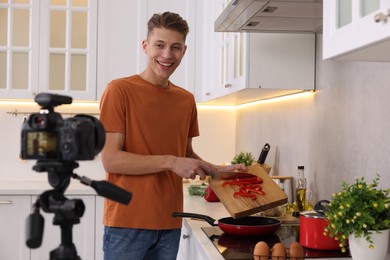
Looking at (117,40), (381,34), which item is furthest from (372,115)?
(117,40)

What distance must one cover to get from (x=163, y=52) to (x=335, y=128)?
759 mm

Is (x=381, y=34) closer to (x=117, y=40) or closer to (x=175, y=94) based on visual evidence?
(x=175, y=94)

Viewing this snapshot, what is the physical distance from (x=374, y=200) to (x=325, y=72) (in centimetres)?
94

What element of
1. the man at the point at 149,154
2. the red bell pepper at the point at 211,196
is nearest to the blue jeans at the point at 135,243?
the man at the point at 149,154

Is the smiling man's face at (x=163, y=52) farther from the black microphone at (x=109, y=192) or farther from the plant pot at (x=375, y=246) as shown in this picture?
the black microphone at (x=109, y=192)

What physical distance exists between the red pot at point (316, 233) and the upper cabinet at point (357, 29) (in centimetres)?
52

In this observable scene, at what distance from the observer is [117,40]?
138 inches

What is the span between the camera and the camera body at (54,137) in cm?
85

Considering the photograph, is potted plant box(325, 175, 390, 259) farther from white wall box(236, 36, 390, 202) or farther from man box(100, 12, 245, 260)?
man box(100, 12, 245, 260)

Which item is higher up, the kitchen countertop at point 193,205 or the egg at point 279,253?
the egg at point 279,253

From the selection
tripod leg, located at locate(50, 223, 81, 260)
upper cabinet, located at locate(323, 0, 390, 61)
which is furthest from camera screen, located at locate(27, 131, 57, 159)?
upper cabinet, located at locate(323, 0, 390, 61)

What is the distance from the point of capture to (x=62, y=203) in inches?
34.4

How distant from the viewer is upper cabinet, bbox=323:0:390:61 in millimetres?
990

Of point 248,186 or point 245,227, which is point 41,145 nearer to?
point 245,227
